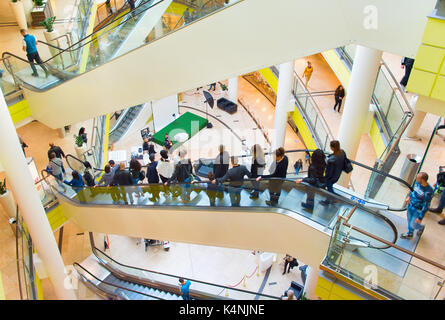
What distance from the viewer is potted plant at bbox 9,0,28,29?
11.9 meters

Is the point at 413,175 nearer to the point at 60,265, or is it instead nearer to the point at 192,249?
the point at 60,265

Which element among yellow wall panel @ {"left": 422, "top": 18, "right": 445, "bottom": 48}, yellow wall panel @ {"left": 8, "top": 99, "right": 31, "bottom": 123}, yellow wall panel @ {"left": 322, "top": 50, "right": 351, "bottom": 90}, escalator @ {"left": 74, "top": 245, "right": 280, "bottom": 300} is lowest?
escalator @ {"left": 74, "top": 245, "right": 280, "bottom": 300}

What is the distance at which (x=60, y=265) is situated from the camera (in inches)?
307

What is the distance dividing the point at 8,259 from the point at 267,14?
22.4ft

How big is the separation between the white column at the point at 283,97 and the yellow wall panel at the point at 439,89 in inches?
264

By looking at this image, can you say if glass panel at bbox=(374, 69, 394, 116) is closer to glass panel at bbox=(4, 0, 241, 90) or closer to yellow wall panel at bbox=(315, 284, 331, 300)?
glass panel at bbox=(4, 0, 241, 90)

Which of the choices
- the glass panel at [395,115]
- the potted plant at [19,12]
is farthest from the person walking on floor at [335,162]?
the potted plant at [19,12]

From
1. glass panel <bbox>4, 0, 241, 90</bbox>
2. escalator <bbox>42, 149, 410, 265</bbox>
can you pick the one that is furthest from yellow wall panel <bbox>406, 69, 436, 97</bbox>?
glass panel <bbox>4, 0, 241, 90</bbox>

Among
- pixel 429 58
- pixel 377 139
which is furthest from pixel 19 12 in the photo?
pixel 429 58

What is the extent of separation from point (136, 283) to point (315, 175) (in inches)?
290

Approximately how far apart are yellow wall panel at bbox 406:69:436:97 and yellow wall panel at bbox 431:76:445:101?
5cm

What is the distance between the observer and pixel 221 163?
24.1 ft

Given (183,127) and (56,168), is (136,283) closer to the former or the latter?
(56,168)
